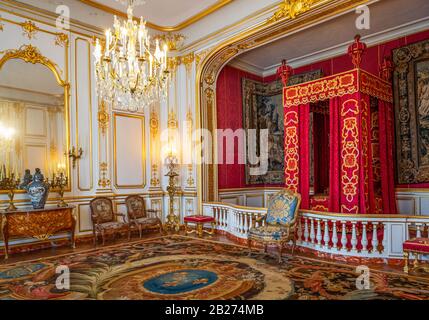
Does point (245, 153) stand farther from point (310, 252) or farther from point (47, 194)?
point (47, 194)

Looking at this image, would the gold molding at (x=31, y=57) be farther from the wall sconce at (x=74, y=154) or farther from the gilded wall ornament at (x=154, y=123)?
the gilded wall ornament at (x=154, y=123)

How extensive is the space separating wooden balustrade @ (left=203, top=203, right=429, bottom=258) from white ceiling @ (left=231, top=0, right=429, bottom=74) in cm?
353

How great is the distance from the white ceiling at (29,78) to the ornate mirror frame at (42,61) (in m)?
0.05

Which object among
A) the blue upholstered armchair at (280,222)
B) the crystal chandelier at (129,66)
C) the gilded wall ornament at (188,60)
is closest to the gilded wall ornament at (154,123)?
the gilded wall ornament at (188,60)

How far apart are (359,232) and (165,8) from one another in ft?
16.7

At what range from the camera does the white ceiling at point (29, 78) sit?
511 cm

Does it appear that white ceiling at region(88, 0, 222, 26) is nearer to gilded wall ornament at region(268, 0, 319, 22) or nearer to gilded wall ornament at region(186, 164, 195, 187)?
gilded wall ornament at region(268, 0, 319, 22)

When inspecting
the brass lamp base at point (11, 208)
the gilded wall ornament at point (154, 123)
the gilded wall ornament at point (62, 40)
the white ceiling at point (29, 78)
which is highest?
Answer: the gilded wall ornament at point (62, 40)

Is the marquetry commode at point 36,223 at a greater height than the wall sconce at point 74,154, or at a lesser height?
lesser

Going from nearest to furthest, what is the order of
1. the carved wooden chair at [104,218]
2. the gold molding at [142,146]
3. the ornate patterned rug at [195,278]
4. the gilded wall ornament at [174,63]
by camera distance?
the ornate patterned rug at [195,278] → the carved wooden chair at [104,218] → the gold molding at [142,146] → the gilded wall ornament at [174,63]

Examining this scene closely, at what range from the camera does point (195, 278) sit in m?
3.52

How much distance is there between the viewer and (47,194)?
202 inches

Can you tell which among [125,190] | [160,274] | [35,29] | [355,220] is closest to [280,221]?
[355,220]

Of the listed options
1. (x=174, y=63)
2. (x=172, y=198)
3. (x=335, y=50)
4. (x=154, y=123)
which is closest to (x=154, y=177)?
(x=172, y=198)
